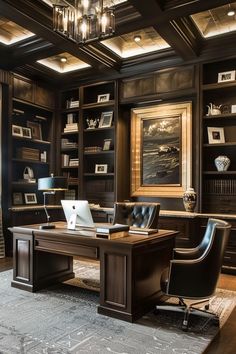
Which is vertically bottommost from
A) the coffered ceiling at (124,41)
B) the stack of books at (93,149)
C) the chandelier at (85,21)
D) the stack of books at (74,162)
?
the stack of books at (74,162)

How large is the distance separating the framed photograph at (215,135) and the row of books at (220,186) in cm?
61

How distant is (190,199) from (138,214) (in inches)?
44.5

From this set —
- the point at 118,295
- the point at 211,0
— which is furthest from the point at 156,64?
the point at 118,295

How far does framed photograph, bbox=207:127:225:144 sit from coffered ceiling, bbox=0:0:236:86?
1044 mm

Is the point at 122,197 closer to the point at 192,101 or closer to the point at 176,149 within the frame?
the point at 176,149

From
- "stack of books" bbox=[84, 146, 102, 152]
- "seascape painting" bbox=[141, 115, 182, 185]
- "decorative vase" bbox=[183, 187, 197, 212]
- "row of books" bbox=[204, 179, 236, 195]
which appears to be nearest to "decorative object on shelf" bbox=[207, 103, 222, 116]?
"seascape painting" bbox=[141, 115, 182, 185]

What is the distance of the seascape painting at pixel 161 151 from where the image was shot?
508cm

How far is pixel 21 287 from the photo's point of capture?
3535 mm

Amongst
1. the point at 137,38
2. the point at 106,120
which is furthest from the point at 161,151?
the point at 137,38

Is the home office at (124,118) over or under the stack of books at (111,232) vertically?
over

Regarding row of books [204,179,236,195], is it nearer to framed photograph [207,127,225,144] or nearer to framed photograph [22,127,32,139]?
framed photograph [207,127,225,144]

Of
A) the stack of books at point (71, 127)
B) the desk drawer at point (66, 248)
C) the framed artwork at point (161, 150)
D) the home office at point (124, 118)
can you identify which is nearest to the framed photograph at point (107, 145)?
the home office at point (124, 118)

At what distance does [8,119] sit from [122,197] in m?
2.34

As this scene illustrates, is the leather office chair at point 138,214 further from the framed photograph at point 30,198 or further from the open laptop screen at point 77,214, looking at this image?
the framed photograph at point 30,198
